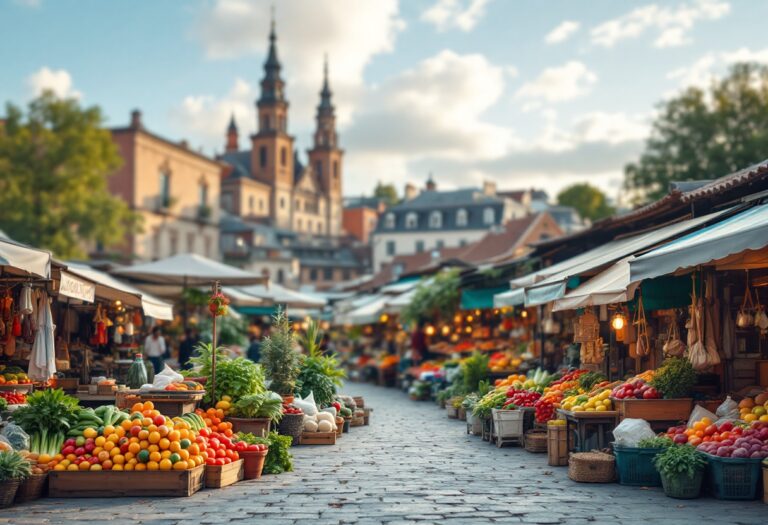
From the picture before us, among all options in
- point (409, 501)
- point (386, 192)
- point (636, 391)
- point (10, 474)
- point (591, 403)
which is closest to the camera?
point (10, 474)

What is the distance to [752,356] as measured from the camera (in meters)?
10.8

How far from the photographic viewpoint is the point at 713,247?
836 centimetres

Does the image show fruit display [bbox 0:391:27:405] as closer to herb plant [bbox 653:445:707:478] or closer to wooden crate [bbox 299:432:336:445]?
wooden crate [bbox 299:432:336:445]

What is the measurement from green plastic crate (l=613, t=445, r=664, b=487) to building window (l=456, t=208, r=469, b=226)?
7311 cm

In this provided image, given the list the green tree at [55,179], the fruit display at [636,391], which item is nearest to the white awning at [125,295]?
the fruit display at [636,391]

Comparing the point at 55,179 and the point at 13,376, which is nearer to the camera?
the point at 13,376

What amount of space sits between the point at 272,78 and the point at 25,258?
92.6 metres

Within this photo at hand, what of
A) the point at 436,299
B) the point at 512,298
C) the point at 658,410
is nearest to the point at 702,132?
the point at 436,299

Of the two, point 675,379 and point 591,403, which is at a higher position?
point 675,379

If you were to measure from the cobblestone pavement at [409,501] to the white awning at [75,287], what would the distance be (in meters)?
3.91

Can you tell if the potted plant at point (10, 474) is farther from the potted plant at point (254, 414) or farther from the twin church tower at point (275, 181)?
the twin church tower at point (275, 181)

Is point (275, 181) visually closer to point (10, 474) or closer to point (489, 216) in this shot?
point (489, 216)

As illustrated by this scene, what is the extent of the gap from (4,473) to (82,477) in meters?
0.78

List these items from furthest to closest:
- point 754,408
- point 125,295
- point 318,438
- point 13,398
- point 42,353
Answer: point 125,295
point 318,438
point 42,353
point 13,398
point 754,408
